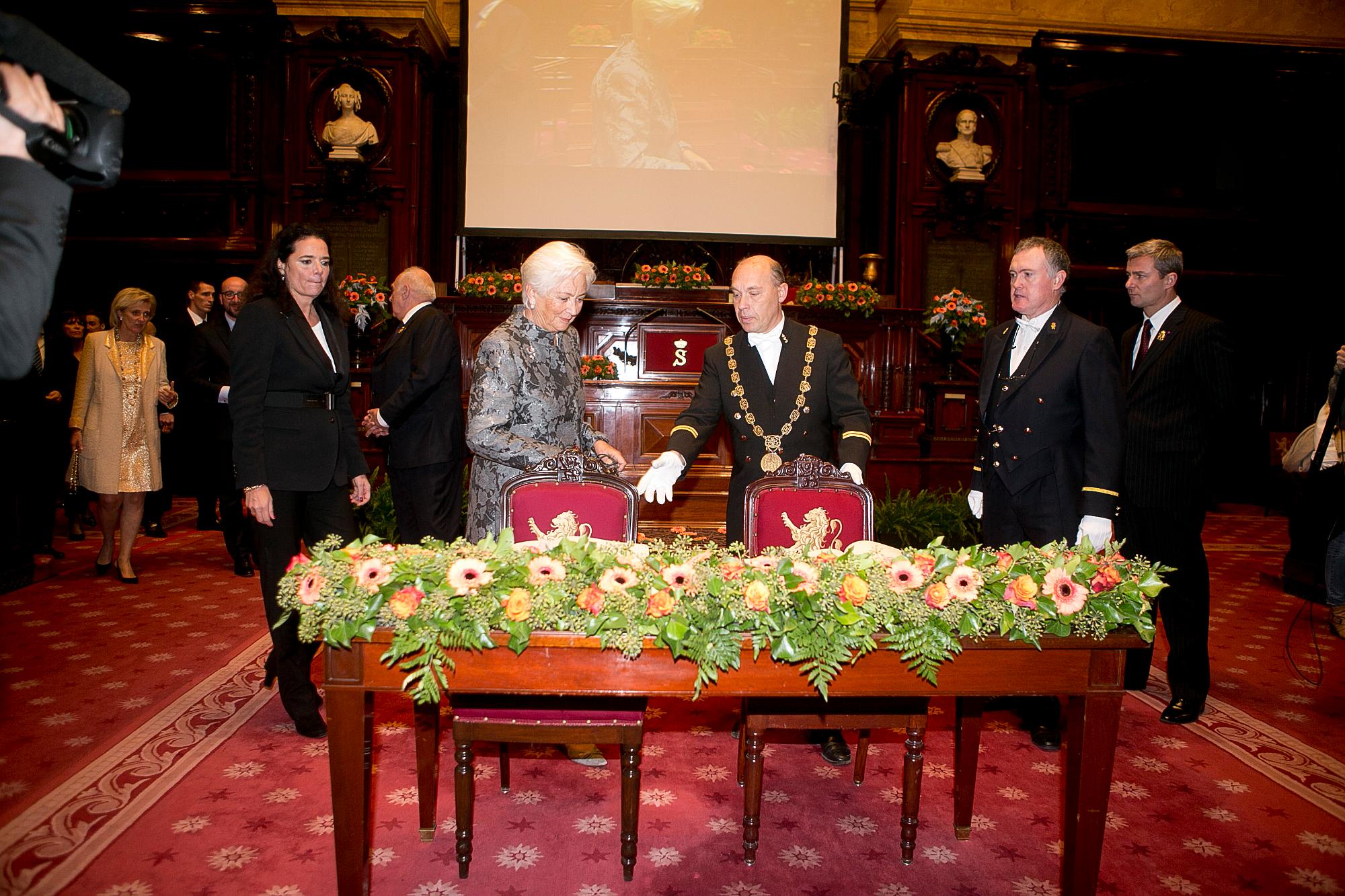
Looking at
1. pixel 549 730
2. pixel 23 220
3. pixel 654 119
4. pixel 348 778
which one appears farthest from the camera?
pixel 654 119

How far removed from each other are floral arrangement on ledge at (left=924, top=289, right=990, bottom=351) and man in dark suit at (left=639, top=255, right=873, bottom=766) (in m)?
4.66

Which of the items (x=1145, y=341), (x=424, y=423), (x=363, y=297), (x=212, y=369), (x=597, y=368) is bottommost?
(x=424, y=423)

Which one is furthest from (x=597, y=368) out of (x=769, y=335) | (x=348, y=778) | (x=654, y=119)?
(x=348, y=778)

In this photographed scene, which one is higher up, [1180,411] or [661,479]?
[1180,411]

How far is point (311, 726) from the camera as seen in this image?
3.05 m

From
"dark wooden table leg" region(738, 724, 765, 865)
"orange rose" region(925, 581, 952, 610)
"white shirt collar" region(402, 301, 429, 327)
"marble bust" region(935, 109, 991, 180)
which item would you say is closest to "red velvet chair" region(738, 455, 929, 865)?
"dark wooden table leg" region(738, 724, 765, 865)

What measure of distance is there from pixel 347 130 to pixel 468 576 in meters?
7.88

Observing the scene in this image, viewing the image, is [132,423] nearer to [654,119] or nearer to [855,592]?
[855,592]

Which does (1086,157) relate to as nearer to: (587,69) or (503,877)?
(587,69)

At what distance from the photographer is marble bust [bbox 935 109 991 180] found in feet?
27.9

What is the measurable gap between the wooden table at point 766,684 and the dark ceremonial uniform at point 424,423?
1925 mm

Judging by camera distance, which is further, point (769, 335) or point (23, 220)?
point (769, 335)

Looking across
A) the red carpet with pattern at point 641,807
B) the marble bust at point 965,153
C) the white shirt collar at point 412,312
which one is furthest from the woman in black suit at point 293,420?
the marble bust at point 965,153

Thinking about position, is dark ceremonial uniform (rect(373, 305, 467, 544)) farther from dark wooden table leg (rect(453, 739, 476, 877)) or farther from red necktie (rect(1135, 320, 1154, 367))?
red necktie (rect(1135, 320, 1154, 367))
